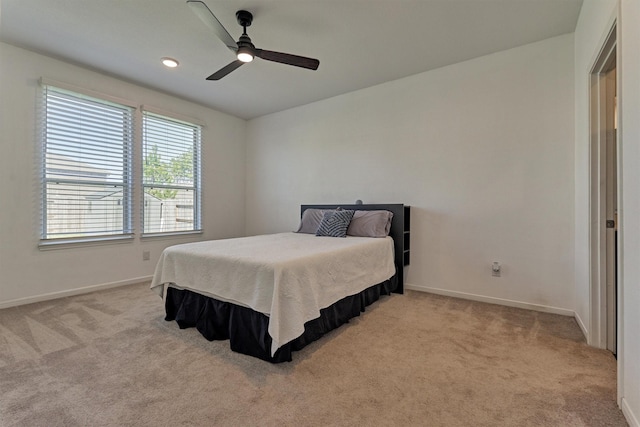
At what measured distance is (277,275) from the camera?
175 cm

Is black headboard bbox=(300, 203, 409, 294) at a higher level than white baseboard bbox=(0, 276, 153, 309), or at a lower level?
higher

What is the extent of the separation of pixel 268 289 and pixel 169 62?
9.23 ft

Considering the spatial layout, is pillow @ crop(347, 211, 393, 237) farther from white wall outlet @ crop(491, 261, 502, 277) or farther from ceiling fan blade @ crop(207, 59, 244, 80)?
ceiling fan blade @ crop(207, 59, 244, 80)

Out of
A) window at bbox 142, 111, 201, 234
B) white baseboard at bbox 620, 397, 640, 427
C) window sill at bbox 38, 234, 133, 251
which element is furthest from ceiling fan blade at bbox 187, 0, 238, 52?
white baseboard at bbox 620, 397, 640, 427

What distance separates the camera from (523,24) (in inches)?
98.2

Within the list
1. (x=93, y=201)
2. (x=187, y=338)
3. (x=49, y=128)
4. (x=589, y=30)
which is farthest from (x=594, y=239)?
(x=49, y=128)

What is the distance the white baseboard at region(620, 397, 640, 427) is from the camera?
1220 millimetres

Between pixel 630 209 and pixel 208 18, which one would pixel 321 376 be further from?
pixel 208 18

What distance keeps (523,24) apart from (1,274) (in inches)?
209

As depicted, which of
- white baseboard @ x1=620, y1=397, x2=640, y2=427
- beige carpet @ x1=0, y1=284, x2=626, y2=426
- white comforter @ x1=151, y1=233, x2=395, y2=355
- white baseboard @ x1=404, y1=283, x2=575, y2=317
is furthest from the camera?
white baseboard @ x1=404, y1=283, x2=575, y2=317

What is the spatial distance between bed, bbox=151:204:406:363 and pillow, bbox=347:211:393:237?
0.96ft

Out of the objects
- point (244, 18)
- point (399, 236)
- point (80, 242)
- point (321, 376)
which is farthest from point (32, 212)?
point (399, 236)

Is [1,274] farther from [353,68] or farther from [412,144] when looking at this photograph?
[412,144]

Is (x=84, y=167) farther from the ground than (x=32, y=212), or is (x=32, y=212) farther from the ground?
(x=84, y=167)
